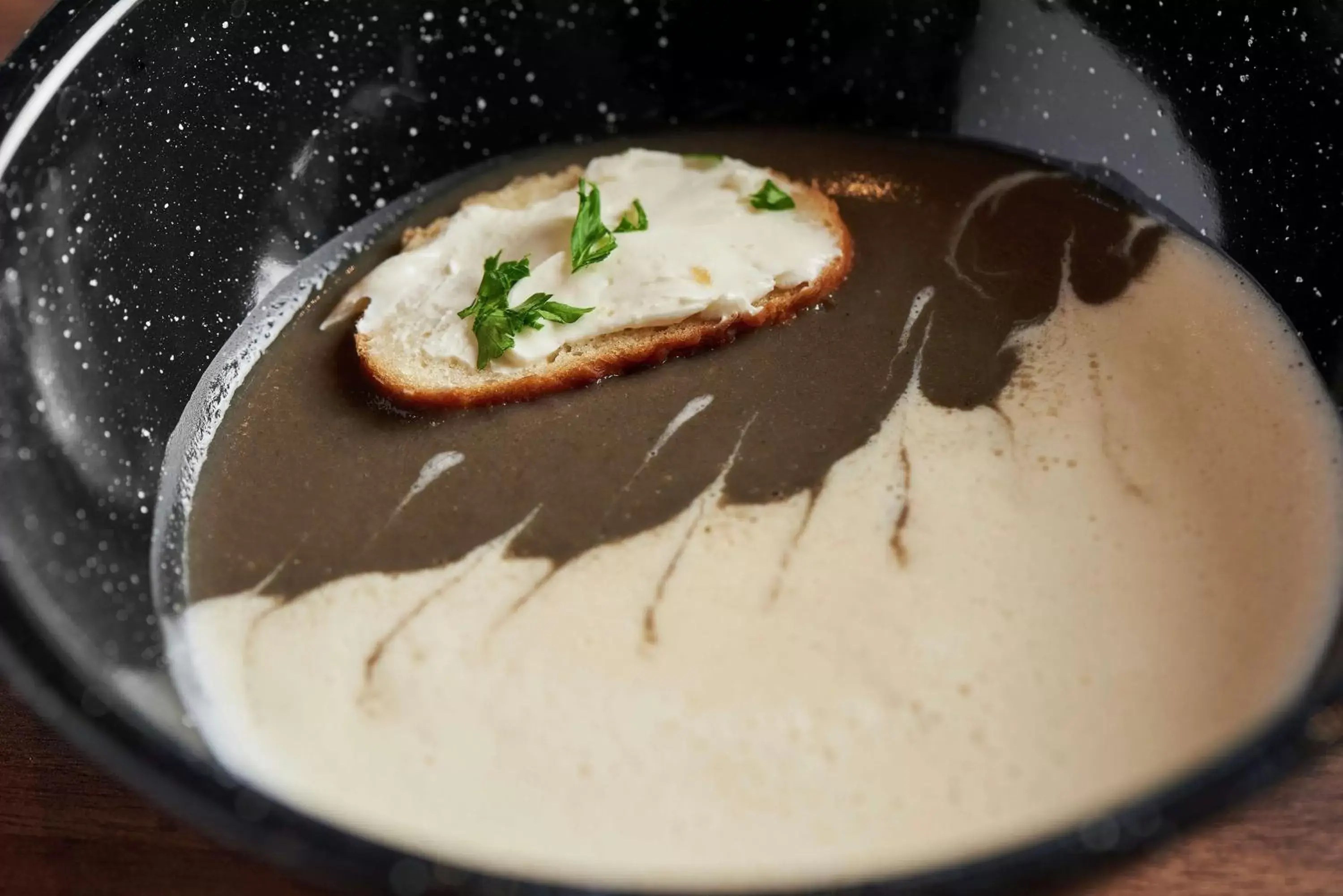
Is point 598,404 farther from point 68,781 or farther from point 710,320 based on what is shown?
point 68,781

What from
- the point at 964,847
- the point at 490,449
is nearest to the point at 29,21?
the point at 490,449

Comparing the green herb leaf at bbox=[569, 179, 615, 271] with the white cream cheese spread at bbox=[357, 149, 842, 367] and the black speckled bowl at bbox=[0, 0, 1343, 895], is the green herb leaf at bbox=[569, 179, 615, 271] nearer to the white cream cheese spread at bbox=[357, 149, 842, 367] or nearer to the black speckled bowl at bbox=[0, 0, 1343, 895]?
the white cream cheese spread at bbox=[357, 149, 842, 367]

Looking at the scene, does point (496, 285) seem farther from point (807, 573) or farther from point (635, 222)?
point (807, 573)

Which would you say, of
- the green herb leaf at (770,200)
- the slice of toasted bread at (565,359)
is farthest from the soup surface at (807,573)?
the green herb leaf at (770,200)

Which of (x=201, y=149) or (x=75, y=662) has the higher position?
(x=201, y=149)

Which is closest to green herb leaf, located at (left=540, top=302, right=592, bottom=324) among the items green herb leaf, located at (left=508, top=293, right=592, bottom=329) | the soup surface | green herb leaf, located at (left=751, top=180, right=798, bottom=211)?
green herb leaf, located at (left=508, top=293, right=592, bottom=329)

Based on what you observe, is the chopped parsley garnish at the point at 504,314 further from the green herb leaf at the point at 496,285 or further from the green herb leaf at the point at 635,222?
the green herb leaf at the point at 635,222
